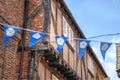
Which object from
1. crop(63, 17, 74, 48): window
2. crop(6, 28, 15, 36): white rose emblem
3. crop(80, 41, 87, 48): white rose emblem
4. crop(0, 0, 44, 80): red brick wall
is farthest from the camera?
crop(63, 17, 74, 48): window

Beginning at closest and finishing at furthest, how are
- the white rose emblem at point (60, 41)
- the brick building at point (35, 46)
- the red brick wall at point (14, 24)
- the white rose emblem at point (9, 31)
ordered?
the white rose emblem at point (9, 31)
the white rose emblem at point (60, 41)
the red brick wall at point (14, 24)
the brick building at point (35, 46)

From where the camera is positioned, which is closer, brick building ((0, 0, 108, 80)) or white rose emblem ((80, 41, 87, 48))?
white rose emblem ((80, 41, 87, 48))

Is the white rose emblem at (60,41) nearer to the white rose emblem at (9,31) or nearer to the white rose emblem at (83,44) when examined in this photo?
the white rose emblem at (83,44)

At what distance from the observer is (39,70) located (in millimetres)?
13344

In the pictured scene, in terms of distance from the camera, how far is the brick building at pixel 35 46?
488 inches

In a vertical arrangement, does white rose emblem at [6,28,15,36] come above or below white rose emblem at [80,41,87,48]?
above

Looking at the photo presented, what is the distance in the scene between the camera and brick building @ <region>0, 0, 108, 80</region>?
12.4 metres

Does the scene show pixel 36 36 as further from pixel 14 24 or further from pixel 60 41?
pixel 14 24

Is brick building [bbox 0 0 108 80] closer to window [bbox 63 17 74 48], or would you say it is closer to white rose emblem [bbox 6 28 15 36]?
window [bbox 63 17 74 48]

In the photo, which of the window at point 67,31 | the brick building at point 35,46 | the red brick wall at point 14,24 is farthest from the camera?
the window at point 67,31

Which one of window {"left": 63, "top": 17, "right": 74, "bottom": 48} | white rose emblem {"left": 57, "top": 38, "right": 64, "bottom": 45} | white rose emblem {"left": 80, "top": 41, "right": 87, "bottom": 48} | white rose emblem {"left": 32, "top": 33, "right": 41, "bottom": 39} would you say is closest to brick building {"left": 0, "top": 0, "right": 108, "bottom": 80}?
window {"left": 63, "top": 17, "right": 74, "bottom": 48}

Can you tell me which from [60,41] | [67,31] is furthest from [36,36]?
[67,31]

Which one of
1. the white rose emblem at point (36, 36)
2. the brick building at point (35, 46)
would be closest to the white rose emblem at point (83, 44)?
the white rose emblem at point (36, 36)

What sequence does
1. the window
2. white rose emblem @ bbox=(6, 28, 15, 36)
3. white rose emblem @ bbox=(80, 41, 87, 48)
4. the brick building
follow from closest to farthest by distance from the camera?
white rose emblem @ bbox=(6, 28, 15, 36), white rose emblem @ bbox=(80, 41, 87, 48), the brick building, the window
